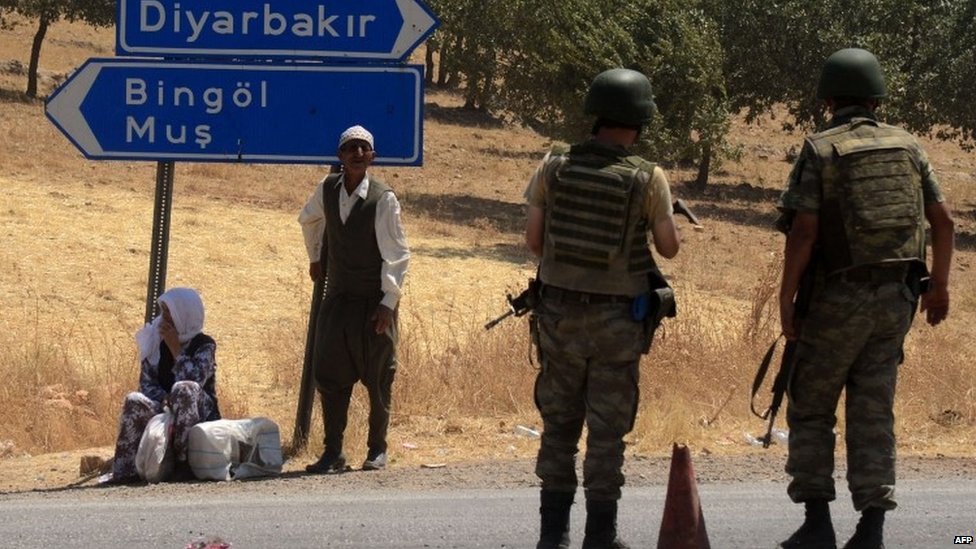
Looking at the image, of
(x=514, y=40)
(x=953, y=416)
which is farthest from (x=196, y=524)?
(x=514, y=40)

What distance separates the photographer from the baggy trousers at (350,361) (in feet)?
22.0

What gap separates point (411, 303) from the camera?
1495 cm

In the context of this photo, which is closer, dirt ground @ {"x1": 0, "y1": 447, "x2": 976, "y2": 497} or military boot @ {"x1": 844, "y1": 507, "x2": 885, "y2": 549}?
military boot @ {"x1": 844, "y1": 507, "x2": 885, "y2": 549}

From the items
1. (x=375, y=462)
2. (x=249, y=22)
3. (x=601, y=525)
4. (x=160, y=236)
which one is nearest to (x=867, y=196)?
(x=601, y=525)

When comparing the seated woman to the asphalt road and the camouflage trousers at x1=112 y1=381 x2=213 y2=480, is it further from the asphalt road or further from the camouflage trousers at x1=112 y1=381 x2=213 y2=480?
the asphalt road

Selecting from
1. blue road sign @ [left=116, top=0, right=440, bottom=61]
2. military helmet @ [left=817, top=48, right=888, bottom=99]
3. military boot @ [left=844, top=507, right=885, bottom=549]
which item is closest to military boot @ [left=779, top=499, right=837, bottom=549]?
military boot @ [left=844, top=507, right=885, bottom=549]

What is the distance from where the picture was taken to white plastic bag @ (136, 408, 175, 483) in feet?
21.1

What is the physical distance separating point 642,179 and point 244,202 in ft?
59.6

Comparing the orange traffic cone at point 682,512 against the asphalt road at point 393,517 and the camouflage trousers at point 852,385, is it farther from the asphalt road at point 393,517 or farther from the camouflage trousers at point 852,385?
the asphalt road at point 393,517

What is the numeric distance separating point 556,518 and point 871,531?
1050 millimetres

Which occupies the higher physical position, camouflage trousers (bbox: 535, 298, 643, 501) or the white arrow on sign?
the white arrow on sign

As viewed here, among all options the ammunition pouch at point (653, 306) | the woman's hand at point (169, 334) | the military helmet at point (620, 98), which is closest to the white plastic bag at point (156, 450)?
the woman's hand at point (169, 334)

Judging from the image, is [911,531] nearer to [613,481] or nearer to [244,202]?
[613,481]

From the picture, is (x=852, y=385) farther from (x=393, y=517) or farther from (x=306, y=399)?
(x=306, y=399)
